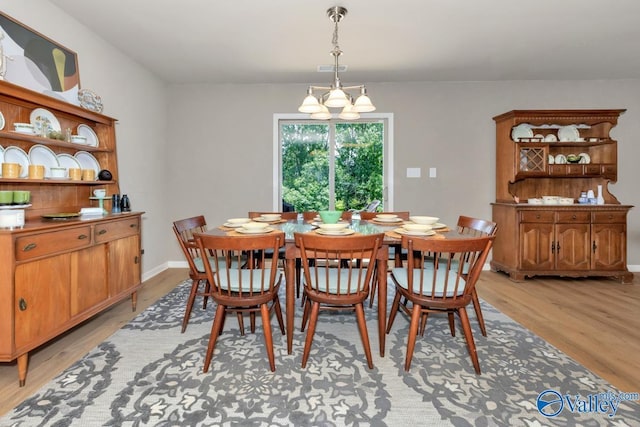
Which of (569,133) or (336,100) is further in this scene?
(569,133)

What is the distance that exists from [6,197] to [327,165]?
128 inches

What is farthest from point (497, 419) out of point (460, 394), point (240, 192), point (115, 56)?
point (115, 56)

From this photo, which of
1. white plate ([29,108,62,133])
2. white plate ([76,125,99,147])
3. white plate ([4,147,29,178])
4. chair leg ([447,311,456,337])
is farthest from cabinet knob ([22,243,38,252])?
chair leg ([447,311,456,337])

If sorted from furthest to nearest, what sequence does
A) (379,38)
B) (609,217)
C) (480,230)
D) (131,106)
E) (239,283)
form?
(609,217), (131,106), (379,38), (480,230), (239,283)

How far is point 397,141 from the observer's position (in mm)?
4336

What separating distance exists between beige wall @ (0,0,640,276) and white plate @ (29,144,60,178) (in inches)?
62.0

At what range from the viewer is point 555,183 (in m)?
4.26

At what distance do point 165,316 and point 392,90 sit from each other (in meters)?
3.67

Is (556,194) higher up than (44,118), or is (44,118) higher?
(44,118)

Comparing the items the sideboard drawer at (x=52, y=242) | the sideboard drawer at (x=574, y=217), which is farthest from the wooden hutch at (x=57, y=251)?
the sideboard drawer at (x=574, y=217)

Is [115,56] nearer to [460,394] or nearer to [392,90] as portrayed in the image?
[392,90]

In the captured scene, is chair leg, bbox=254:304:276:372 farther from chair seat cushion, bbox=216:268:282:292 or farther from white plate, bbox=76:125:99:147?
white plate, bbox=76:125:99:147

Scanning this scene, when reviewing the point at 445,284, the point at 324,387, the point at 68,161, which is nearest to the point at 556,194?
the point at 445,284

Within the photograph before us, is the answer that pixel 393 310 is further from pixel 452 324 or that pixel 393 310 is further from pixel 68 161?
pixel 68 161
